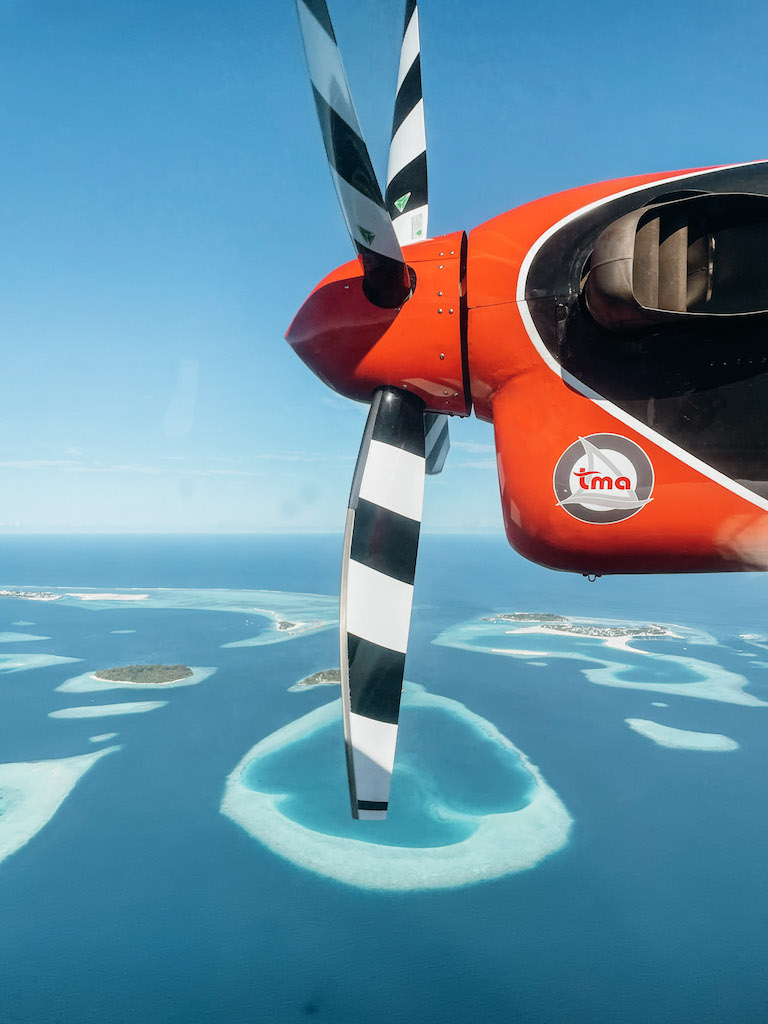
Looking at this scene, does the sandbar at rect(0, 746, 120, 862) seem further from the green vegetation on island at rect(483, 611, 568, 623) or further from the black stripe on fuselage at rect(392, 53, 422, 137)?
the green vegetation on island at rect(483, 611, 568, 623)

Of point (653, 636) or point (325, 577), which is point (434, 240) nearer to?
point (653, 636)

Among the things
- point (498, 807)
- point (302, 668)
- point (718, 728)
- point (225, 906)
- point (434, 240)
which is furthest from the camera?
point (302, 668)

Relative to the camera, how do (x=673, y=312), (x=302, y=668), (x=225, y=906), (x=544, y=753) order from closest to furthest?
(x=673, y=312), (x=225, y=906), (x=544, y=753), (x=302, y=668)

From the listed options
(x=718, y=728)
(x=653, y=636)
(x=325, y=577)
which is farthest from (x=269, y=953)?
(x=325, y=577)

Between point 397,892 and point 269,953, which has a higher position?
point 397,892

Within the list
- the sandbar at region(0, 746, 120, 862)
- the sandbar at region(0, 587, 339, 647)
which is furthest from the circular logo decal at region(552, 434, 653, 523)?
the sandbar at region(0, 587, 339, 647)

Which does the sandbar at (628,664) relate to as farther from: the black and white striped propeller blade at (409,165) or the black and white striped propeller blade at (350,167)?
the black and white striped propeller blade at (350,167)
